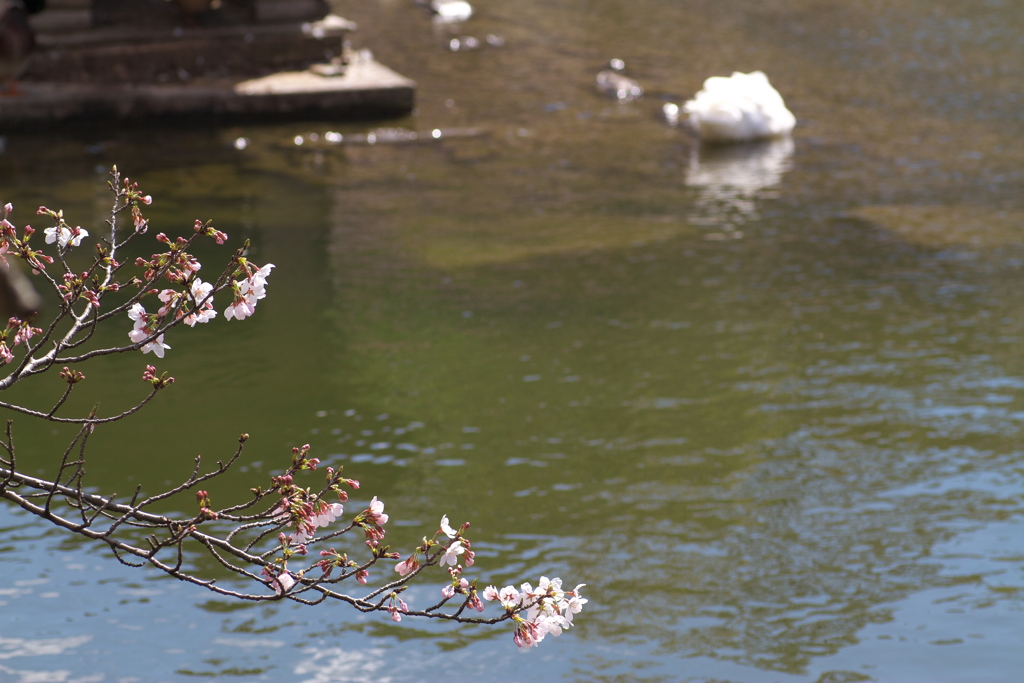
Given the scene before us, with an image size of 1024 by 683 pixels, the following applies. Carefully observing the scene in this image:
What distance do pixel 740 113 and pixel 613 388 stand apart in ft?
22.1

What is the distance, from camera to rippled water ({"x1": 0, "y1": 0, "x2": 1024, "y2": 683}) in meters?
4.68

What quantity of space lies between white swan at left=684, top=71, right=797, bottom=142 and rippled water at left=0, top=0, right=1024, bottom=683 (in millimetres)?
311

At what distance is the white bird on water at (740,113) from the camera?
504 inches

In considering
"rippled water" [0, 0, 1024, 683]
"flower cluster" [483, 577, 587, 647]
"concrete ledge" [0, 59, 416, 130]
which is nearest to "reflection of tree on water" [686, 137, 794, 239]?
"rippled water" [0, 0, 1024, 683]

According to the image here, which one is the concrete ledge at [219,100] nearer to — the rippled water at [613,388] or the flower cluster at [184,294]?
the rippled water at [613,388]

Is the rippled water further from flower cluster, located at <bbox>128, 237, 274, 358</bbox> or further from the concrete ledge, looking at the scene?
flower cluster, located at <bbox>128, 237, 274, 358</bbox>

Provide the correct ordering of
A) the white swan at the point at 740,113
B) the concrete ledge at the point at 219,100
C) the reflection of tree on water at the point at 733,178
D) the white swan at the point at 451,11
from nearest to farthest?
the reflection of tree on water at the point at 733,178 → the white swan at the point at 740,113 → the concrete ledge at the point at 219,100 → the white swan at the point at 451,11

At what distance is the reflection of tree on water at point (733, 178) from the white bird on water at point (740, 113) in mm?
124

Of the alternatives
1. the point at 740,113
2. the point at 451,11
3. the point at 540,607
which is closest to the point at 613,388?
the point at 540,607

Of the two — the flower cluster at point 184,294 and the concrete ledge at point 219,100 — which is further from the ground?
the flower cluster at point 184,294

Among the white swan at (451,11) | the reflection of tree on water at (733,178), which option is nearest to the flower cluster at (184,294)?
the reflection of tree on water at (733,178)

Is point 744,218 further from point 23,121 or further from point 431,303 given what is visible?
point 23,121

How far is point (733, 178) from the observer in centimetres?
1155

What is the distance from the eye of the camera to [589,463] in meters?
6.06
